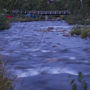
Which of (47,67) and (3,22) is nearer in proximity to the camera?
(47,67)

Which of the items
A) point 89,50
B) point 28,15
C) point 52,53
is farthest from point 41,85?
point 28,15

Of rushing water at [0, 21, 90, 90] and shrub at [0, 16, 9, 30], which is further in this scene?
shrub at [0, 16, 9, 30]

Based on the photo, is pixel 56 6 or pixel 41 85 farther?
pixel 56 6

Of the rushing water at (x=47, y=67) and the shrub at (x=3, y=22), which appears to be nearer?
the rushing water at (x=47, y=67)

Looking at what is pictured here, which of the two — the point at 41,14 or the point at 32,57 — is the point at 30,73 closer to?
the point at 32,57

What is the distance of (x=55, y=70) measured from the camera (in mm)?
8344

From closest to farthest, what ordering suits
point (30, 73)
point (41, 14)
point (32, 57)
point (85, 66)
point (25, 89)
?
point (25, 89) < point (30, 73) < point (85, 66) < point (32, 57) < point (41, 14)

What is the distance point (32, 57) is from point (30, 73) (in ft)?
9.16

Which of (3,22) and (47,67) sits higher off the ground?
(47,67)

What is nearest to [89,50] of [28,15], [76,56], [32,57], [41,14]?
[76,56]

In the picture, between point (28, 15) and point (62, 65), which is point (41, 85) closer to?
point (62, 65)

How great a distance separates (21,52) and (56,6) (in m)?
44.4

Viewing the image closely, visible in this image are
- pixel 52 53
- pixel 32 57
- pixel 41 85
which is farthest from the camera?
pixel 52 53

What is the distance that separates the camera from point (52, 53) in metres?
11.6
